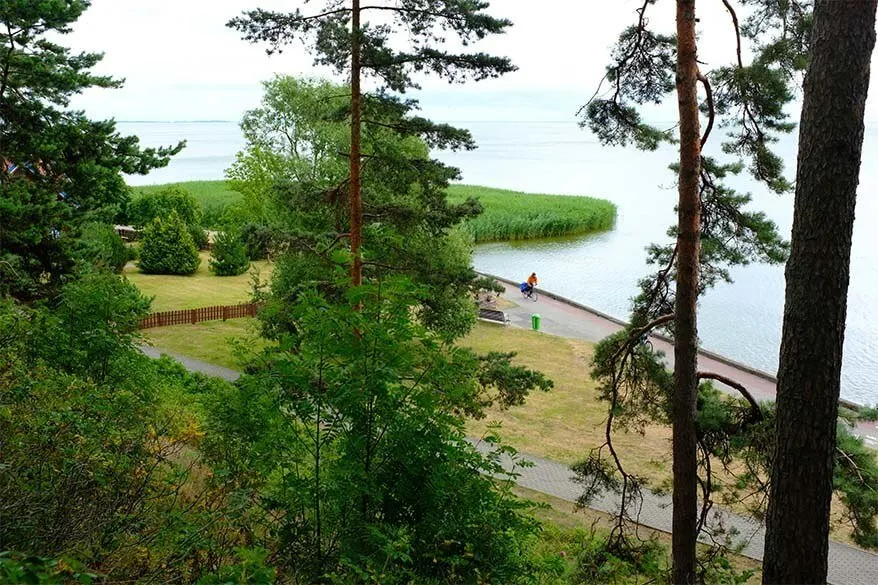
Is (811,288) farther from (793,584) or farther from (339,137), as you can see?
(339,137)

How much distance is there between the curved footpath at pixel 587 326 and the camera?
18.3 meters

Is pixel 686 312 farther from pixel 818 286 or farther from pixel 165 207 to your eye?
pixel 165 207

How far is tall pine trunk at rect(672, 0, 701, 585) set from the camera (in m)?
6.02

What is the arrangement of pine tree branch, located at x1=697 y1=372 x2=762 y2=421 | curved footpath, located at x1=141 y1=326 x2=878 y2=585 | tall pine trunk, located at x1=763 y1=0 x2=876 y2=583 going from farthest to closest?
curved footpath, located at x1=141 y1=326 x2=878 y2=585 → pine tree branch, located at x1=697 y1=372 x2=762 y2=421 → tall pine trunk, located at x1=763 y1=0 x2=876 y2=583

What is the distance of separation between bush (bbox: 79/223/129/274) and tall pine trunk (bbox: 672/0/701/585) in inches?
301

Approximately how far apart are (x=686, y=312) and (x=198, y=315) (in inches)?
792

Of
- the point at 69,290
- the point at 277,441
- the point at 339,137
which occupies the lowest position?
the point at 277,441

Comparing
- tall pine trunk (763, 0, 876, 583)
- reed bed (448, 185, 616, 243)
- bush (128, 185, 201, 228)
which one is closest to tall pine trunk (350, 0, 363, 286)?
tall pine trunk (763, 0, 876, 583)

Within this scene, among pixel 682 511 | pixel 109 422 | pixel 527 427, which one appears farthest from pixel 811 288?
Answer: pixel 527 427

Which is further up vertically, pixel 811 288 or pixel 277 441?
pixel 811 288

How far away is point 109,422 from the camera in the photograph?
19.0 feet

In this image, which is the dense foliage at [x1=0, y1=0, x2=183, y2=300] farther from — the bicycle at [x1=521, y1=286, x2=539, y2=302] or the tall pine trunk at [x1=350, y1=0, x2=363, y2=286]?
the bicycle at [x1=521, y1=286, x2=539, y2=302]

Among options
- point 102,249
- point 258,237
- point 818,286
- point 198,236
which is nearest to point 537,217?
point 198,236

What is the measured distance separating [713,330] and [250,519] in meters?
20.3
